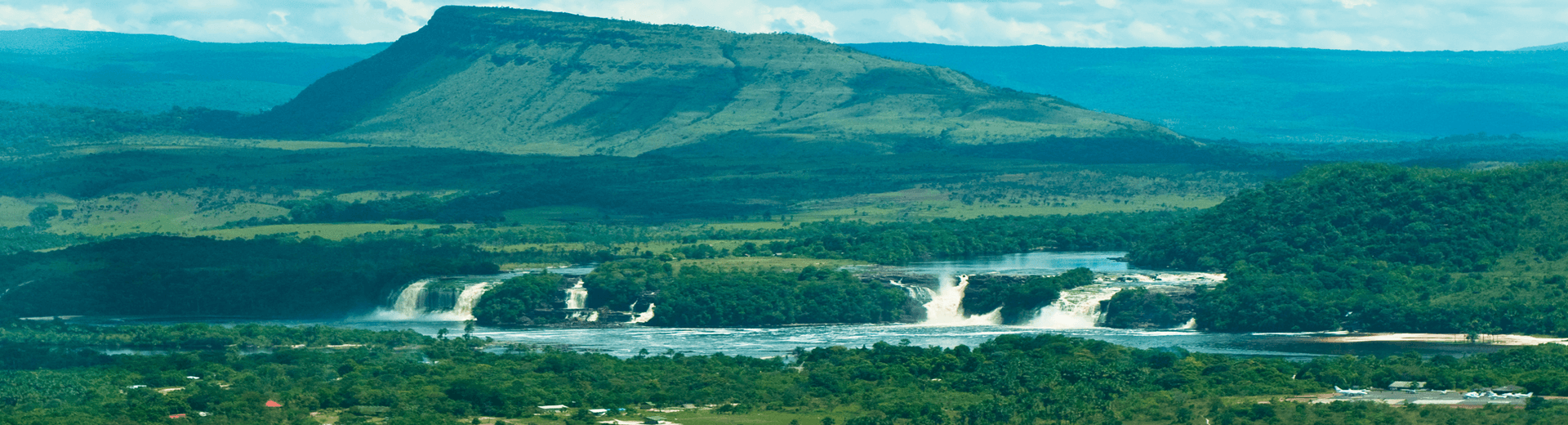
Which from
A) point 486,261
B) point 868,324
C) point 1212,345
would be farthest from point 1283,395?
point 486,261

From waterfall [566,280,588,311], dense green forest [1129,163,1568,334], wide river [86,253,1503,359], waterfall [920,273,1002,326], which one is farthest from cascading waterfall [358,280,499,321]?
dense green forest [1129,163,1568,334]

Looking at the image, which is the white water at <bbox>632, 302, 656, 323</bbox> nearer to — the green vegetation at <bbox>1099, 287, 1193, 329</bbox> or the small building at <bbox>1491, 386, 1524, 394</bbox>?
the green vegetation at <bbox>1099, 287, 1193, 329</bbox>

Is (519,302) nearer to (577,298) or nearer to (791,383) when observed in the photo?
(577,298)

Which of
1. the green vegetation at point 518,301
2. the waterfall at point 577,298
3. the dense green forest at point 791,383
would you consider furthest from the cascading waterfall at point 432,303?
the dense green forest at point 791,383

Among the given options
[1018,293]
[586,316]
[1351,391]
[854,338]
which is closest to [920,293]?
[1018,293]

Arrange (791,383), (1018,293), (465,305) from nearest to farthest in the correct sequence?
(791,383)
(1018,293)
(465,305)

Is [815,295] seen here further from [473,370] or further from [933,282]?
[473,370]
